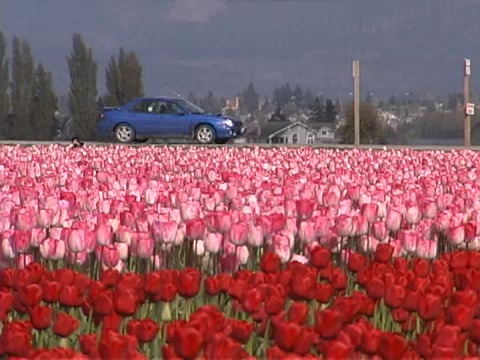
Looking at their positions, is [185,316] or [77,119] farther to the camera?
[77,119]

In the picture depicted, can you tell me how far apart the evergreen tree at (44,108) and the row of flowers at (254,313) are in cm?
8054

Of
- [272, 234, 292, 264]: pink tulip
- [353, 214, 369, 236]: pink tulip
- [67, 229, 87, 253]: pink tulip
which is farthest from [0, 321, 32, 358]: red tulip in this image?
[353, 214, 369, 236]: pink tulip

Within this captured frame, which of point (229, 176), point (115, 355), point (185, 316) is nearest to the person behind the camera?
point (115, 355)

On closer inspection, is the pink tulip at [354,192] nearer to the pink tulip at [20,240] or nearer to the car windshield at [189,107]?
the pink tulip at [20,240]

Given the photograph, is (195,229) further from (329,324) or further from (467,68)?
(467,68)

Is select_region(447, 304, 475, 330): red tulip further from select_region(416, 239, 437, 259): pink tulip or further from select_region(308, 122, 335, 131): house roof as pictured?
select_region(308, 122, 335, 131): house roof

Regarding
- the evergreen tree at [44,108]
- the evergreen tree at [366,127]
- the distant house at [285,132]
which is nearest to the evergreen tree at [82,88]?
the evergreen tree at [44,108]

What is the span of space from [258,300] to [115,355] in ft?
3.75

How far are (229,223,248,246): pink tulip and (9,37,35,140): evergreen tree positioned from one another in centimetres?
7870

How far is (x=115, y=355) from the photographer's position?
3164 millimetres

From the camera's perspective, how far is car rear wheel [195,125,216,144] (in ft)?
107

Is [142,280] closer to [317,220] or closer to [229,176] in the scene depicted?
[317,220]

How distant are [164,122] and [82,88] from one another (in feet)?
190

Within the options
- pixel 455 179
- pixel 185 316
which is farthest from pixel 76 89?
pixel 185 316
